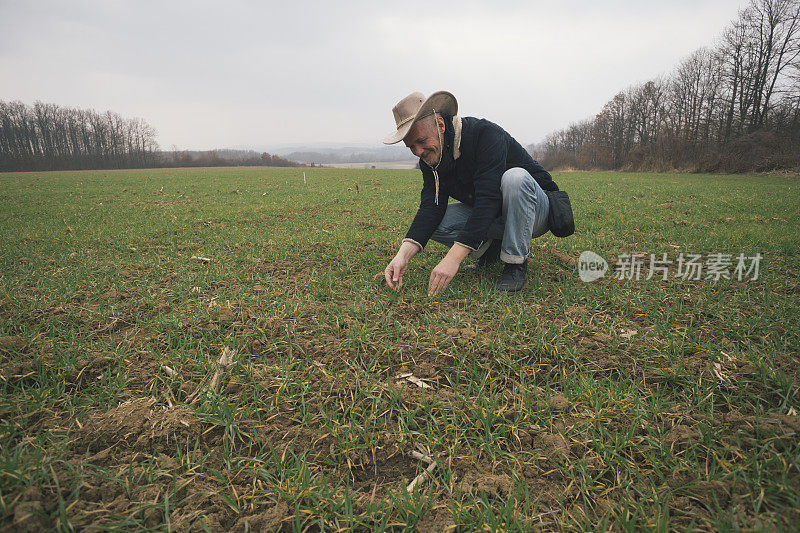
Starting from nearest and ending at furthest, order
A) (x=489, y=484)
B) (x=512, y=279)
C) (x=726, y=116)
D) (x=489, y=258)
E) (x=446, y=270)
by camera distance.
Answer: (x=489, y=484) → (x=446, y=270) → (x=512, y=279) → (x=489, y=258) → (x=726, y=116)

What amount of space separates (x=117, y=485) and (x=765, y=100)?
4112 cm

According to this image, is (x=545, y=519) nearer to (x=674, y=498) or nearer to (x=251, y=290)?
(x=674, y=498)

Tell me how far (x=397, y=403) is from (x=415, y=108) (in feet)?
6.54

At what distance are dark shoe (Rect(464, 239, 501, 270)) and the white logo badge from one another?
31.2 inches

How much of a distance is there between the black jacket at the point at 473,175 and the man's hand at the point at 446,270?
0.10 metres

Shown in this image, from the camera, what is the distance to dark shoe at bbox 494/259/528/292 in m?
2.86

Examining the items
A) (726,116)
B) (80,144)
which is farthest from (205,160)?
(726,116)

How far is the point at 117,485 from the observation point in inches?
48.2

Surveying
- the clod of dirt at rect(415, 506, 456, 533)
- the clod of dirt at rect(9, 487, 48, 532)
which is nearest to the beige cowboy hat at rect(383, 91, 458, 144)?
the clod of dirt at rect(415, 506, 456, 533)

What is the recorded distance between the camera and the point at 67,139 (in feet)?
218

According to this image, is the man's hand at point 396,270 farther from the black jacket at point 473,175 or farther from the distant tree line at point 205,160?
the distant tree line at point 205,160

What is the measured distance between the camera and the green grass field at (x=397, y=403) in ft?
3.82

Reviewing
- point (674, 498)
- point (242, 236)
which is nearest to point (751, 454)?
point (674, 498)

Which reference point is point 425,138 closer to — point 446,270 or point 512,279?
point 446,270
